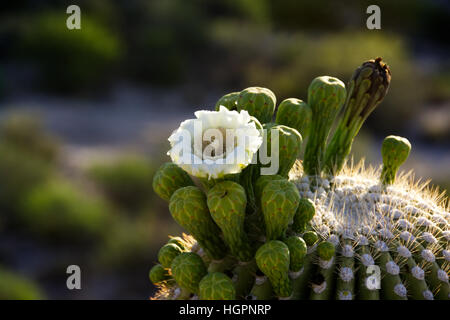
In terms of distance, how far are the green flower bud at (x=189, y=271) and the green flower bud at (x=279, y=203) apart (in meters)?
0.24

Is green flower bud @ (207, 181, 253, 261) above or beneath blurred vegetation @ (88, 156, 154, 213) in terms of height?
beneath

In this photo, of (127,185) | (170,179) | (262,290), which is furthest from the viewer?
(127,185)

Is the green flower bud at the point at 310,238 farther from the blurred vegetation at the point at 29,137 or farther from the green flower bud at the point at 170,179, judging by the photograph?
the blurred vegetation at the point at 29,137

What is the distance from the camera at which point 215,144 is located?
138 cm

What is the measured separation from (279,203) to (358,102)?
629mm

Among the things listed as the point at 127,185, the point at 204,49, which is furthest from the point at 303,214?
the point at 204,49

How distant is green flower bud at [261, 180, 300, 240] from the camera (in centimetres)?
142

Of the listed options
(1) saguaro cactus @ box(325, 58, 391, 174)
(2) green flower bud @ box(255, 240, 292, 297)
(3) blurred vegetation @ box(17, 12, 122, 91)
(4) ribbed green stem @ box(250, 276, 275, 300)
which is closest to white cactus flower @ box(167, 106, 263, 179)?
(2) green flower bud @ box(255, 240, 292, 297)

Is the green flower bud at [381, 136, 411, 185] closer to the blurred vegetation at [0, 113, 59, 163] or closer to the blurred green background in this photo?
the blurred green background

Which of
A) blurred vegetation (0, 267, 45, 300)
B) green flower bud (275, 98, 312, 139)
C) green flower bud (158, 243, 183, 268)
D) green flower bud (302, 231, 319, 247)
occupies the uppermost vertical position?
green flower bud (275, 98, 312, 139)

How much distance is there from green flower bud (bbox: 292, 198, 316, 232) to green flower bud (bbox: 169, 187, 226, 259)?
237mm

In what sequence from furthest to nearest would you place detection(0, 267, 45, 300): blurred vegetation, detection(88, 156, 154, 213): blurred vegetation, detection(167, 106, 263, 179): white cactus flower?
detection(88, 156, 154, 213): blurred vegetation < detection(0, 267, 45, 300): blurred vegetation < detection(167, 106, 263, 179): white cactus flower

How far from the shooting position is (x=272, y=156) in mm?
1547

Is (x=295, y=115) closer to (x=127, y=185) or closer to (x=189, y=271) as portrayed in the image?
(x=189, y=271)
